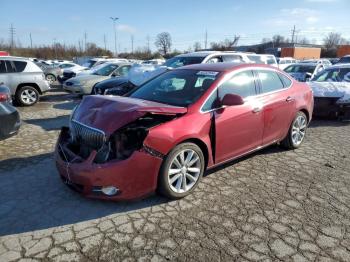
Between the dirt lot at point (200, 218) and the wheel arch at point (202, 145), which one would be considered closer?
the dirt lot at point (200, 218)

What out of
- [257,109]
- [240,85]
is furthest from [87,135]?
[257,109]

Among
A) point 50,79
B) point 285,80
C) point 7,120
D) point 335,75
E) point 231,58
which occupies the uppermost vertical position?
point 231,58

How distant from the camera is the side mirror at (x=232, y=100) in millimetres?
4289

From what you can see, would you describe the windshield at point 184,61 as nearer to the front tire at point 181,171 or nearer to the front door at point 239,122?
the front door at point 239,122

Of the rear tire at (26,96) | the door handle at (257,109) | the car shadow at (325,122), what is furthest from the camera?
the rear tire at (26,96)

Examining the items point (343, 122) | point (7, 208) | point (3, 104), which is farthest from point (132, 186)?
point (343, 122)

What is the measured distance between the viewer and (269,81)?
5418 millimetres

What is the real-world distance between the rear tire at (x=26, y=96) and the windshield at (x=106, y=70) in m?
3.24

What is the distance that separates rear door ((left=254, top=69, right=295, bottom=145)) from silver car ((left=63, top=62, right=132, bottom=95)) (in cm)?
867

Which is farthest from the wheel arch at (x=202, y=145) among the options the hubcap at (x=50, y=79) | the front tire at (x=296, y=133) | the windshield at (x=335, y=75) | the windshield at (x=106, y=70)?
the hubcap at (x=50, y=79)

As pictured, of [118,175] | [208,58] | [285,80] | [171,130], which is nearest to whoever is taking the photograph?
[118,175]

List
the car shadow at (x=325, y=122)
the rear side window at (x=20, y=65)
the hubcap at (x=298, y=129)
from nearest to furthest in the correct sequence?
1. the hubcap at (x=298, y=129)
2. the car shadow at (x=325, y=122)
3. the rear side window at (x=20, y=65)

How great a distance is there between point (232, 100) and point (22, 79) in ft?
29.3

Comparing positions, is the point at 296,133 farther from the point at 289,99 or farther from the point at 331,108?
the point at 331,108
